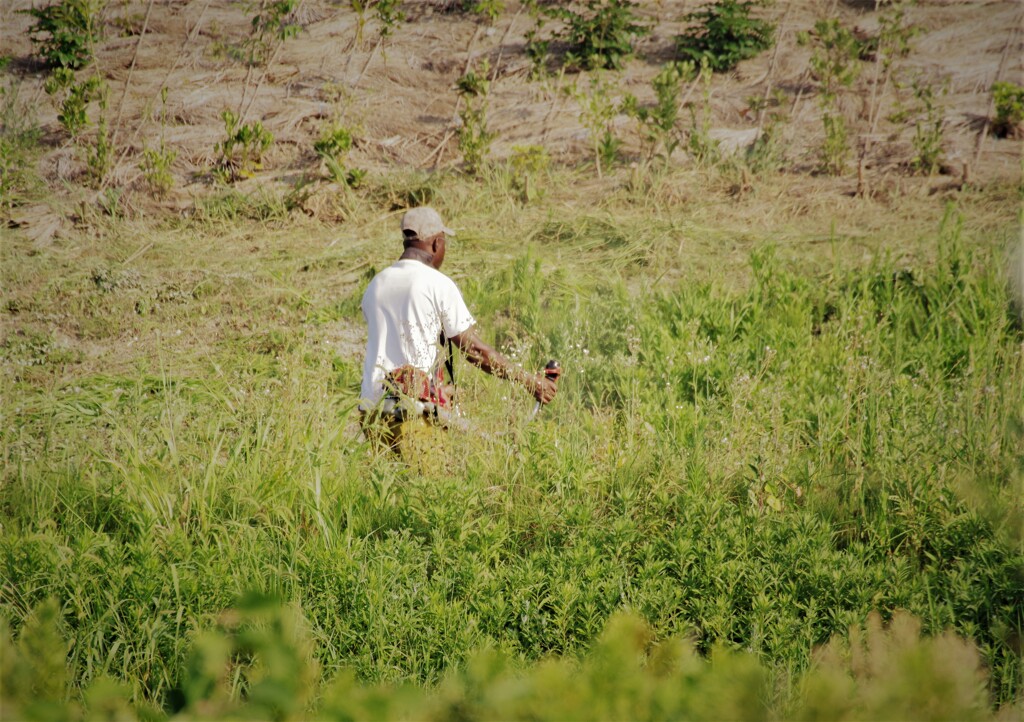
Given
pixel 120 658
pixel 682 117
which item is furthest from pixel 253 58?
pixel 120 658

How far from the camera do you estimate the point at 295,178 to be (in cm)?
834

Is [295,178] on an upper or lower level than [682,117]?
lower

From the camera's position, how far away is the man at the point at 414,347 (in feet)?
12.4

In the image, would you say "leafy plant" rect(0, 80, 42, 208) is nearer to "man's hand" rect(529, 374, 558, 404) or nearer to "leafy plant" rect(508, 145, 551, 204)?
"leafy plant" rect(508, 145, 551, 204)

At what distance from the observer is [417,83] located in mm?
9820

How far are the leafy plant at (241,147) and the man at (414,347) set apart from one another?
4.95m

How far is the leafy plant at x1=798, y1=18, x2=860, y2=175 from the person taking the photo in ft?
26.0

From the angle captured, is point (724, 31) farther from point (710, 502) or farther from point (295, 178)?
point (710, 502)

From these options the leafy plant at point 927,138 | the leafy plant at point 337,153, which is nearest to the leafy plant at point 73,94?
the leafy plant at point 337,153

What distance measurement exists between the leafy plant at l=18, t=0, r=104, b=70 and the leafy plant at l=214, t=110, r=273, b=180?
79.1 inches

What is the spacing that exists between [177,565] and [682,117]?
752 centimetres

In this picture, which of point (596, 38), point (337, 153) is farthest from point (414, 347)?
point (596, 38)

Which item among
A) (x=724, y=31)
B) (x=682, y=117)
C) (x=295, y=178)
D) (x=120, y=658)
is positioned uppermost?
(x=724, y=31)

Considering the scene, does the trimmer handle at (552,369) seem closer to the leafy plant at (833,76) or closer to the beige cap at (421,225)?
the beige cap at (421,225)
